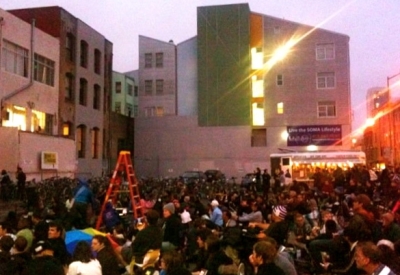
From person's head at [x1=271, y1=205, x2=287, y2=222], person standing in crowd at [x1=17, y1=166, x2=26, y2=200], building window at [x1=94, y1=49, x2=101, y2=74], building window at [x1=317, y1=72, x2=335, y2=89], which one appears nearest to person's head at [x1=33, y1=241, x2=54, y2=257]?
person's head at [x1=271, y1=205, x2=287, y2=222]

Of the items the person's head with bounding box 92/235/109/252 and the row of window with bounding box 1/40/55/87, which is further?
the row of window with bounding box 1/40/55/87

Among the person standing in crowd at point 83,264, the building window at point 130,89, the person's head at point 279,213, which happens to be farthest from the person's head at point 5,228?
the building window at point 130,89

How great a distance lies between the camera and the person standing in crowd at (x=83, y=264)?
597 centimetres

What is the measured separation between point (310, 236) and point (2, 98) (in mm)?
21195

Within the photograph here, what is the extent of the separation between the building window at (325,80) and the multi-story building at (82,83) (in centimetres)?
1879

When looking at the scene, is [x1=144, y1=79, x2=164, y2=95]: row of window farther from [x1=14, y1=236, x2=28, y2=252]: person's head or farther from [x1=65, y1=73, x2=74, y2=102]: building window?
[x1=14, y1=236, x2=28, y2=252]: person's head

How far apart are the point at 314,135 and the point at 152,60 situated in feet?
60.0

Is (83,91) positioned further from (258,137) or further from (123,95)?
(123,95)

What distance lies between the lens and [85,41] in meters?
36.8

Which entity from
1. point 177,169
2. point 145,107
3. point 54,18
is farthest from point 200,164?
point 54,18

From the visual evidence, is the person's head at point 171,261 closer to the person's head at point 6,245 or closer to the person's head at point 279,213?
the person's head at point 6,245

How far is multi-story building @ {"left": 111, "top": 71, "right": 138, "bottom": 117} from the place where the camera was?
58041 mm

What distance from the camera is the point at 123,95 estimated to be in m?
59.1

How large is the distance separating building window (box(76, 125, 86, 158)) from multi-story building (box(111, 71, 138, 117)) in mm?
19791
